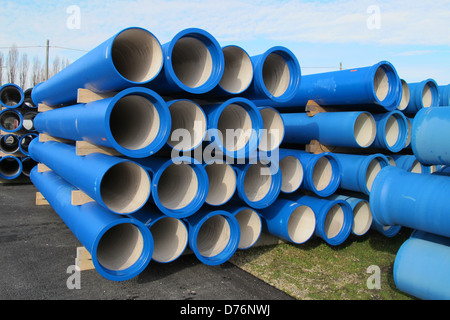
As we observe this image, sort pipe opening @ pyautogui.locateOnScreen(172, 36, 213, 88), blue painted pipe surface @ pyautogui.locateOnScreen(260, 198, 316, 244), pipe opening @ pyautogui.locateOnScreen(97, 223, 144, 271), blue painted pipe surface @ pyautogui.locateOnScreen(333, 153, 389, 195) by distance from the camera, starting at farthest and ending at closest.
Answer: blue painted pipe surface @ pyautogui.locateOnScreen(333, 153, 389, 195)
blue painted pipe surface @ pyautogui.locateOnScreen(260, 198, 316, 244)
pipe opening @ pyautogui.locateOnScreen(172, 36, 213, 88)
pipe opening @ pyautogui.locateOnScreen(97, 223, 144, 271)

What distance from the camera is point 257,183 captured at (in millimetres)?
4441

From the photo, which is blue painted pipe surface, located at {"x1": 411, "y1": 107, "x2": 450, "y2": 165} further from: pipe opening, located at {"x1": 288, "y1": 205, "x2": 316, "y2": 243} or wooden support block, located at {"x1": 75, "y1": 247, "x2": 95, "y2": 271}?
wooden support block, located at {"x1": 75, "y1": 247, "x2": 95, "y2": 271}

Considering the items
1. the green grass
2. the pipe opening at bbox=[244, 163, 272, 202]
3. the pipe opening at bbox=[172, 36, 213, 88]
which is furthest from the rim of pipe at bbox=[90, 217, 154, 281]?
the pipe opening at bbox=[172, 36, 213, 88]

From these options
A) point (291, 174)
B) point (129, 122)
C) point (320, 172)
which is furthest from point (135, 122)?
point (320, 172)

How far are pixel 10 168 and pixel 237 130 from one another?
9.25m

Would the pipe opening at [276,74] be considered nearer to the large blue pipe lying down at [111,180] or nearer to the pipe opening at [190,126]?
the pipe opening at [190,126]

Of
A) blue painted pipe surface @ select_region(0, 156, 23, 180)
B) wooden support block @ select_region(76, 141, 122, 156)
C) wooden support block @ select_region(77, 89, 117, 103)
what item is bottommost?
blue painted pipe surface @ select_region(0, 156, 23, 180)

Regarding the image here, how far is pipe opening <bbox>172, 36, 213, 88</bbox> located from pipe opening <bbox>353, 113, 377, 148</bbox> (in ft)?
7.96

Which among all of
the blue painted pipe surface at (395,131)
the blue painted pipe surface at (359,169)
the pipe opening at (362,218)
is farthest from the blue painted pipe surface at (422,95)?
the pipe opening at (362,218)

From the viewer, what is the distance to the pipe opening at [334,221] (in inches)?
187

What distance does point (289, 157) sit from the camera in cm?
480

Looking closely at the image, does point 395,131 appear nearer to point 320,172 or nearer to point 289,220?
point 320,172

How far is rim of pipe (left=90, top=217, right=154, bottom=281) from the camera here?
3399mm

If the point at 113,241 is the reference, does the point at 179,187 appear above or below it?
above
